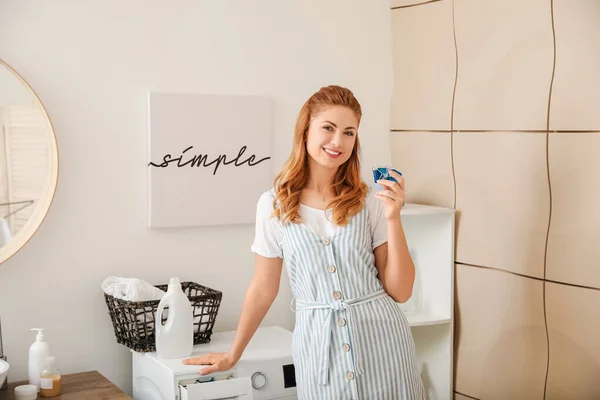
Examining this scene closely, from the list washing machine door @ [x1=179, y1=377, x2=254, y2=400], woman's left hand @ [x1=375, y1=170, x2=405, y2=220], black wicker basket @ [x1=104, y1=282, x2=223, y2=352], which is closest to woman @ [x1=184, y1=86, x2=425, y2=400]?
woman's left hand @ [x1=375, y1=170, x2=405, y2=220]

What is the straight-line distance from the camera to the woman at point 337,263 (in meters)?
1.97

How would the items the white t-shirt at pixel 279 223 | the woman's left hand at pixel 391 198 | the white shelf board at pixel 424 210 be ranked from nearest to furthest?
the woman's left hand at pixel 391 198, the white t-shirt at pixel 279 223, the white shelf board at pixel 424 210

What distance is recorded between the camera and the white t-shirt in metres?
2.05

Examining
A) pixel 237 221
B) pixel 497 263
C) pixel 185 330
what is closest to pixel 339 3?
pixel 237 221

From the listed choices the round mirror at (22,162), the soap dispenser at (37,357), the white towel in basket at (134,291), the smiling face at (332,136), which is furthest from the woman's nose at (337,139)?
the soap dispenser at (37,357)

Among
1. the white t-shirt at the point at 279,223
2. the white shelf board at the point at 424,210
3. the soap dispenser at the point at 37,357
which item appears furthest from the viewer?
the white shelf board at the point at 424,210

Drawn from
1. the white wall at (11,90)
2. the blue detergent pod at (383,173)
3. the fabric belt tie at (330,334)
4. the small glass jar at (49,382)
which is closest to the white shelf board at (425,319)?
the fabric belt tie at (330,334)

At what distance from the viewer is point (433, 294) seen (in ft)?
9.02

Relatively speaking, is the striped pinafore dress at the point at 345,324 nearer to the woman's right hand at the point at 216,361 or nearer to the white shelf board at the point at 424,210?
the woman's right hand at the point at 216,361

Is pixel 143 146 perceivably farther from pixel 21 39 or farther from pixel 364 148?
pixel 364 148

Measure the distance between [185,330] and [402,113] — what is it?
1.25 metres

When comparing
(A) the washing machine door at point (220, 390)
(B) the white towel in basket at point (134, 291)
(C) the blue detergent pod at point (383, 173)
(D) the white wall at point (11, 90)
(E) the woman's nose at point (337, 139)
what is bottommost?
(A) the washing machine door at point (220, 390)

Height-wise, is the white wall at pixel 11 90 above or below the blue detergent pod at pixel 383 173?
above

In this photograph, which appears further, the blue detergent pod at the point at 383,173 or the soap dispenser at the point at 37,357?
the soap dispenser at the point at 37,357
